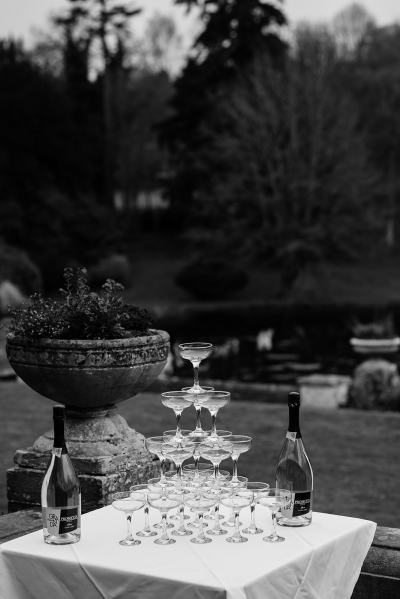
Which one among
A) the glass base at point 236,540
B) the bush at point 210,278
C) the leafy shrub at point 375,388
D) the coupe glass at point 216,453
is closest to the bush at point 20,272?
the bush at point 210,278

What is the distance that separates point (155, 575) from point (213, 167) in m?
42.3

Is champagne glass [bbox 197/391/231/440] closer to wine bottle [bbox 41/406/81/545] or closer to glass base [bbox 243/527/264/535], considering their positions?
glass base [bbox 243/527/264/535]

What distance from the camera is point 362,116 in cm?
5081

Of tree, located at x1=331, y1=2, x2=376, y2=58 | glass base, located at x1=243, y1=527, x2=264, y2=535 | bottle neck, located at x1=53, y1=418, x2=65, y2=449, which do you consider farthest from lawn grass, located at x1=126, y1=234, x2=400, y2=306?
bottle neck, located at x1=53, y1=418, x2=65, y2=449

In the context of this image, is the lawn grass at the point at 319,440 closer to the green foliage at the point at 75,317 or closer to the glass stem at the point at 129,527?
the green foliage at the point at 75,317

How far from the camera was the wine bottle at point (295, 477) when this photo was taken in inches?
162

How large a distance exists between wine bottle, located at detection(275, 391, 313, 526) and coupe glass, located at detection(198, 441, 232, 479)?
0.23 metres

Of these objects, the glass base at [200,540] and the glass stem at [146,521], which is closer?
the glass base at [200,540]

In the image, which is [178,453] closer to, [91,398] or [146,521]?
[146,521]

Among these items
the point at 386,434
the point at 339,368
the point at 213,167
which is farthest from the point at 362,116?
the point at 386,434

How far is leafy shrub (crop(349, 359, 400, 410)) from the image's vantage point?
1429 centimetres

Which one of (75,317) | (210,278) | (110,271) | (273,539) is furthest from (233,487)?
(110,271)

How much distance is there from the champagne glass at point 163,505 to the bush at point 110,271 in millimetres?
39315

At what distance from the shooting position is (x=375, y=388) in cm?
1483
